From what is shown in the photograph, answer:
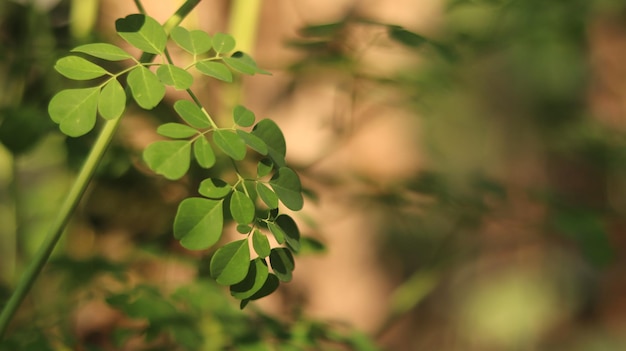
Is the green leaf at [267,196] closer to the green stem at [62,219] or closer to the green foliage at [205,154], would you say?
the green foliage at [205,154]

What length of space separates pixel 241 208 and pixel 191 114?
0.23 ft

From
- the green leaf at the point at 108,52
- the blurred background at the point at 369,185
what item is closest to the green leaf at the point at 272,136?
the green leaf at the point at 108,52

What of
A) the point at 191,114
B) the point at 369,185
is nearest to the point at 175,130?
the point at 191,114

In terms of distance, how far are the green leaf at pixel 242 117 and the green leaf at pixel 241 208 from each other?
0.06 meters

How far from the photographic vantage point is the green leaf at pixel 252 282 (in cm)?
45

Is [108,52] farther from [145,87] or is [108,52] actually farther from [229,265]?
[229,265]

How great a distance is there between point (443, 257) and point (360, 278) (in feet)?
2.04

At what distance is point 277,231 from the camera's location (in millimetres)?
454

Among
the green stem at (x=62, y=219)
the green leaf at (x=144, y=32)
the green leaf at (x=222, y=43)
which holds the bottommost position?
the green stem at (x=62, y=219)

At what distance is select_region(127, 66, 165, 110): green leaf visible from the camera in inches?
18.3

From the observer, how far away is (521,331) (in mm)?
2758

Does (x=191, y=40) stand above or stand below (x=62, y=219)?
above

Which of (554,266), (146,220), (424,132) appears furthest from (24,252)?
(554,266)

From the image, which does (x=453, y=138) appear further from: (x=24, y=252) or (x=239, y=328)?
(x=239, y=328)
